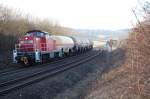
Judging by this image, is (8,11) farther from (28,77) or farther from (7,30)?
(28,77)

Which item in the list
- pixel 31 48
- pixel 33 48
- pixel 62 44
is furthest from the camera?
pixel 62 44

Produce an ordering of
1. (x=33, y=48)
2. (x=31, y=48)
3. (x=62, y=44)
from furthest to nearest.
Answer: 1. (x=62, y=44)
2. (x=31, y=48)
3. (x=33, y=48)

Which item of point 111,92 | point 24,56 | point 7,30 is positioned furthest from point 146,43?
point 7,30

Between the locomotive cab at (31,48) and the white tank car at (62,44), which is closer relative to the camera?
the locomotive cab at (31,48)

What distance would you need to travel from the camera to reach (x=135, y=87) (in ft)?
30.2

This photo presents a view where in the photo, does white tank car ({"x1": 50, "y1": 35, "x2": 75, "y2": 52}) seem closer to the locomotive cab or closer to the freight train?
the freight train

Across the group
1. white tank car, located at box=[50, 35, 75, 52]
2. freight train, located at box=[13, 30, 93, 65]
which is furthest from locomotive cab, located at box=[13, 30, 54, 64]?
white tank car, located at box=[50, 35, 75, 52]

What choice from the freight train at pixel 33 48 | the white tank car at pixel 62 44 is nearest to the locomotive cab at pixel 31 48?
the freight train at pixel 33 48

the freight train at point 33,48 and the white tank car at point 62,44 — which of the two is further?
the white tank car at point 62,44

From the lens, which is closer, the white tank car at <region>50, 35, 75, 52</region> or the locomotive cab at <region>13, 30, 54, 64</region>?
the locomotive cab at <region>13, 30, 54, 64</region>

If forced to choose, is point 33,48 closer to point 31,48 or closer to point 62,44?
point 31,48

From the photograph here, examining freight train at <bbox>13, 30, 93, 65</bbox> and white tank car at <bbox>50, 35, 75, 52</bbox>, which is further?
white tank car at <bbox>50, 35, 75, 52</bbox>

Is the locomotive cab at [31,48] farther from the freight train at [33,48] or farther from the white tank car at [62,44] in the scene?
the white tank car at [62,44]

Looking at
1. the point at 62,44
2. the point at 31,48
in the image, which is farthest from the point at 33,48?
the point at 62,44
